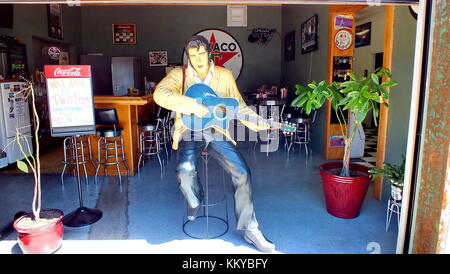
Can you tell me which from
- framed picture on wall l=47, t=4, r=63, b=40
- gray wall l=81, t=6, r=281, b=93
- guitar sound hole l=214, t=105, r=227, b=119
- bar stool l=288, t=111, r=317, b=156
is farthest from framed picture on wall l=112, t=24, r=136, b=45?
guitar sound hole l=214, t=105, r=227, b=119

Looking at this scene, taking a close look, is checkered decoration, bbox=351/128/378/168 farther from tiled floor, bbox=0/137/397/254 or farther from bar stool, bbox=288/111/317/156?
tiled floor, bbox=0/137/397/254

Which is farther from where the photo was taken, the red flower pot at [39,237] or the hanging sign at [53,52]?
the hanging sign at [53,52]

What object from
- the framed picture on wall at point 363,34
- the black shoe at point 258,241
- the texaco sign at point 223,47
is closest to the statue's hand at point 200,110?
the black shoe at point 258,241

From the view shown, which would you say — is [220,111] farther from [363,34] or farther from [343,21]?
[363,34]

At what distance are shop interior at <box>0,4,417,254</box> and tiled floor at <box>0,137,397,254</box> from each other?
0.01 metres

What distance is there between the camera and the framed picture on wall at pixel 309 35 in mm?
5613

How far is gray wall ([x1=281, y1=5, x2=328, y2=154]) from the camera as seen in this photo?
17.4 feet

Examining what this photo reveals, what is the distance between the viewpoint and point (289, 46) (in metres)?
7.52

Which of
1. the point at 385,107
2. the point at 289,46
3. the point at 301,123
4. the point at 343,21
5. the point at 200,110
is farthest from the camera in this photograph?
the point at 289,46

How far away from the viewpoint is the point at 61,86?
2.89m

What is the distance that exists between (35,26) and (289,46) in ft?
16.8

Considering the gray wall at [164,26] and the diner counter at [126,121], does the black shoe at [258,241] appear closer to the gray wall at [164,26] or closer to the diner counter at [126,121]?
the diner counter at [126,121]

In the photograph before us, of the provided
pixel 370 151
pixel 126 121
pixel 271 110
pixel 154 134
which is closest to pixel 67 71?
pixel 126 121

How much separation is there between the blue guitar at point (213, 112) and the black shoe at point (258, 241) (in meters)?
0.82
